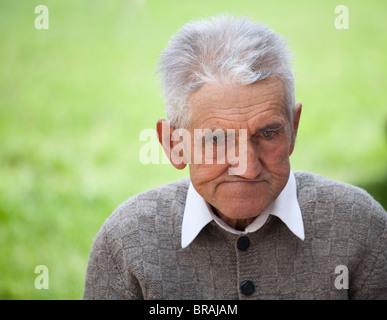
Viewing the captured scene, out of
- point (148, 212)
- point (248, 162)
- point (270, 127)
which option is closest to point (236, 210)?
point (248, 162)

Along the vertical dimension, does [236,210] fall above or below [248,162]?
below

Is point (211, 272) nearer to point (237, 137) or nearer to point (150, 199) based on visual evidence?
point (150, 199)

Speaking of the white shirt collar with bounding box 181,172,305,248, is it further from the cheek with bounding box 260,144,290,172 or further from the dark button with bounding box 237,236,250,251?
the cheek with bounding box 260,144,290,172

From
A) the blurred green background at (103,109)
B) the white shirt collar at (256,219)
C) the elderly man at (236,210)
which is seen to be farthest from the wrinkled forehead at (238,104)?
the blurred green background at (103,109)

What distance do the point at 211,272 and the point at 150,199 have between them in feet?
1.16

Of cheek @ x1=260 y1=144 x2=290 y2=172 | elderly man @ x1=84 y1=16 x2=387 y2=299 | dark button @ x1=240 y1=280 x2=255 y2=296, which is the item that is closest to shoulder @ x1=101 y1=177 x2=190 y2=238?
elderly man @ x1=84 y1=16 x2=387 y2=299

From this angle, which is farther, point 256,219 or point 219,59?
point 256,219

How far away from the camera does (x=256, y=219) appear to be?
200cm

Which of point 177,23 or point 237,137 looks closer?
point 237,137

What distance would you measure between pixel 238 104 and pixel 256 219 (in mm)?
453

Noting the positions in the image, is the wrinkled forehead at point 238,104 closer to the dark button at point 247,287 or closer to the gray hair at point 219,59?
the gray hair at point 219,59

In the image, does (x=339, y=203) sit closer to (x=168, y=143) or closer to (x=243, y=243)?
(x=243, y=243)

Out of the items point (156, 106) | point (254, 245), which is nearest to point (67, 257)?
point (156, 106)
